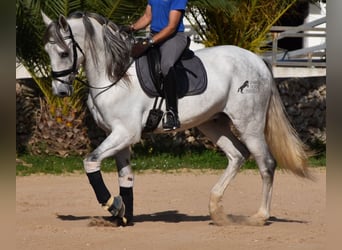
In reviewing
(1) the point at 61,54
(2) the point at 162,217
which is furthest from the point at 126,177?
(1) the point at 61,54

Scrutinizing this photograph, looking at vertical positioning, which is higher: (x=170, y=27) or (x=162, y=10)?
(x=162, y=10)

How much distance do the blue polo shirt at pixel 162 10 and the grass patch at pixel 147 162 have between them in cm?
526

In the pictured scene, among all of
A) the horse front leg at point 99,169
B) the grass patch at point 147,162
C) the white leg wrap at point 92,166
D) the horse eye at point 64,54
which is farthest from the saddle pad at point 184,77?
the grass patch at point 147,162

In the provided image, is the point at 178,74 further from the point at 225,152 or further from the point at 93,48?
the point at 225,152

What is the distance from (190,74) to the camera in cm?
723

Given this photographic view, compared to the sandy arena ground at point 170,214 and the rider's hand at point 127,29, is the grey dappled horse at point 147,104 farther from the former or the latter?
the sandy arena ground at point 170,214

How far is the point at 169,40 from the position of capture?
7.08 meters

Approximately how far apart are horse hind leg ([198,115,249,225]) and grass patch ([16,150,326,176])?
4473 mm

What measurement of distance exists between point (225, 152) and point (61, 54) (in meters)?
2.05

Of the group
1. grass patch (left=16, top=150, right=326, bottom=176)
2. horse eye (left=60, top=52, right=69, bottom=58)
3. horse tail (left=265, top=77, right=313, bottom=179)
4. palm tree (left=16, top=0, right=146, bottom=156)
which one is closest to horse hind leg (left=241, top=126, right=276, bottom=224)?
horse tail (left=265, top=77, right=313, bottom=179)

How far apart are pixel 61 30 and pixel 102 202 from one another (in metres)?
1.63

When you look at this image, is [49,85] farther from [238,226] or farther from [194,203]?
[238,226]

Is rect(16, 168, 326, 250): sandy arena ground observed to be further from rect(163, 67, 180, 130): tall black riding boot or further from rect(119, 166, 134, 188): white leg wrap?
rect(163, 67, 180, 130): tall black riding boot

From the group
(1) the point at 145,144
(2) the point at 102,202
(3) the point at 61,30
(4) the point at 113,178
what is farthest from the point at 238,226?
(1) the point at 145,144
